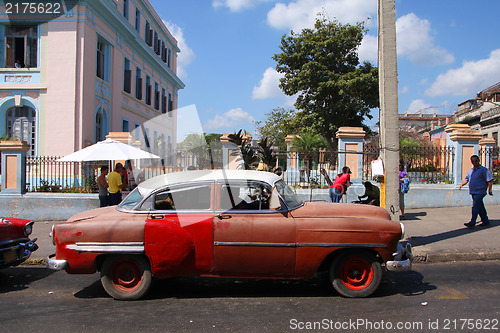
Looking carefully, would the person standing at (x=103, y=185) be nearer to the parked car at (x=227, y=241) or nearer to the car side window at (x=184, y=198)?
the parked car at (x=227, y=241)

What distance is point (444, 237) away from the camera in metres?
7.89

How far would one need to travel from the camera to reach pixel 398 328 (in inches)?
151

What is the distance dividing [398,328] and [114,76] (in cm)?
1995

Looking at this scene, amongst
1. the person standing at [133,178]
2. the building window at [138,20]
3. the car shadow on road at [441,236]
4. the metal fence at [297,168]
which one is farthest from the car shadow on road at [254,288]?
the building window at [138,20]

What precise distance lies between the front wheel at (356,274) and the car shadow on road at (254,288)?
198 mm

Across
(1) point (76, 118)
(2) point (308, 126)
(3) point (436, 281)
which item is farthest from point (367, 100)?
(3) point (436, 281)

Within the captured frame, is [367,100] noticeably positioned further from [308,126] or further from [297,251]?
[297,251]

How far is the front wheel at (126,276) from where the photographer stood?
4.79 meters

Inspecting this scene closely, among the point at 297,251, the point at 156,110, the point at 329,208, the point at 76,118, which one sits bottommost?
the point at 297,251

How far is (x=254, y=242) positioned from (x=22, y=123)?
16.0 metres

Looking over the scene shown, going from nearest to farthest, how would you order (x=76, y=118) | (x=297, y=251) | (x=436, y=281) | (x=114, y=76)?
(x=297, y=251), (x=436, y=281), (x=76, y=118), (x=114, y=76)

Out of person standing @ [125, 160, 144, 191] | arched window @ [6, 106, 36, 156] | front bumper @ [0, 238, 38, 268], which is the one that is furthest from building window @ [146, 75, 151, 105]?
front bumper @ [0, 238, 38, 268]

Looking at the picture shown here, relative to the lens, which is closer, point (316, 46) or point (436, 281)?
point (436, 281)

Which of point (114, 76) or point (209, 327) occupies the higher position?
point (114, 76)
